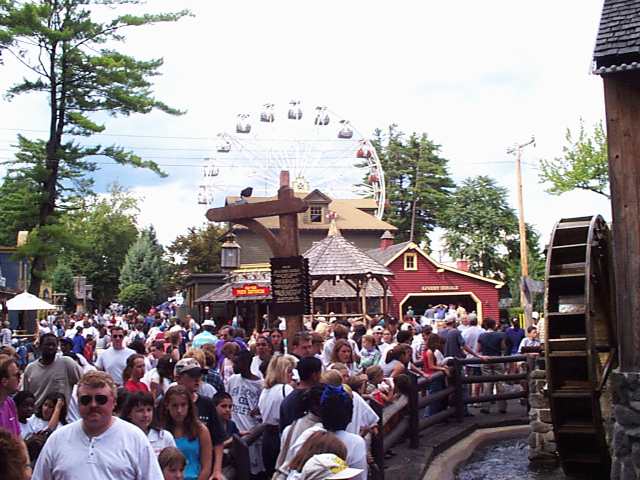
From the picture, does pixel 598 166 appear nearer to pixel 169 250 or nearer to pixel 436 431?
pixel 169 250

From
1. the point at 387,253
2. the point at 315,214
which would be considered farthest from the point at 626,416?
the point at 315,214

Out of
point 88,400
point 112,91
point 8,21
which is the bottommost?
point 88,400

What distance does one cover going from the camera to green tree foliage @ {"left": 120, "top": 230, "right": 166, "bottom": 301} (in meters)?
64.9

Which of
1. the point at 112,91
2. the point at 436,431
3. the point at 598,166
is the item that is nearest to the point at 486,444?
the point at 436,431

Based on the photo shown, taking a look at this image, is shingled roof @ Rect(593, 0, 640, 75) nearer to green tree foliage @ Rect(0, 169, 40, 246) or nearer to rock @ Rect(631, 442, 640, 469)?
rock @ Rect(631, 442, 640, 469)

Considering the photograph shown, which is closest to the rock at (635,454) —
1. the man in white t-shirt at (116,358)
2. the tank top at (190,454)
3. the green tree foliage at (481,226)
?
the tank top at (190,454)

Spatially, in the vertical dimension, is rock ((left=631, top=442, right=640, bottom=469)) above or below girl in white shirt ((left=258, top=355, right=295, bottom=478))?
below

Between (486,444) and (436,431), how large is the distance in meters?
0.83

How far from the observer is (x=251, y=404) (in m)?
7.66

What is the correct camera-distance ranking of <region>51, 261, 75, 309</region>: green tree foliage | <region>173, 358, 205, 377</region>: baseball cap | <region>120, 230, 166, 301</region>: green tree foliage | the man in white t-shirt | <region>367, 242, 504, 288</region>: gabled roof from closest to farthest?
<region>173, 358, 205, 377</region>: baseball cap → the man in white t-shirt → <region>367, 242, 504, 288</region>: gabled roof → <region>120, 230, 166, 301</region>: green tree foliage → <region>51, 261, 75, 309</region>: green tree foliage

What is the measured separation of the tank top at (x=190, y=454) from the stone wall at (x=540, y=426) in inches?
255

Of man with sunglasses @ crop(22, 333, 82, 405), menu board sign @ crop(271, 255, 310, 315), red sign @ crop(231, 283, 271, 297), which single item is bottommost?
man with sunglasses @ crop(22, 333, 82, 405)

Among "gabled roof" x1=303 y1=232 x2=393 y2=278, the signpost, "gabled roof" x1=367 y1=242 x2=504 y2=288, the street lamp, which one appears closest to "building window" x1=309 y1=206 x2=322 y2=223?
"gabled roof" x1=367 y1=242 x2=504 y2=288

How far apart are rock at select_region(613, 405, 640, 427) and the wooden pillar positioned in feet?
1.53
